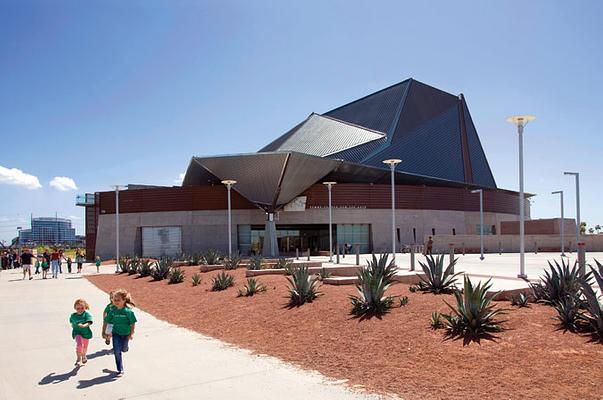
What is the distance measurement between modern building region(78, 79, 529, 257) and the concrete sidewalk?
3640 centimetres

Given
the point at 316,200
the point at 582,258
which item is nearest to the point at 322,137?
the point at 316,200

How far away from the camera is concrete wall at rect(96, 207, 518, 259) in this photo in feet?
171

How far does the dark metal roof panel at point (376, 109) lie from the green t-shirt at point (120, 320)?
2298 inches

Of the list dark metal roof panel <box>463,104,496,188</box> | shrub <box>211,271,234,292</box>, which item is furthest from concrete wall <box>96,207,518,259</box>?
shrub <box>211,271,234,292</box>

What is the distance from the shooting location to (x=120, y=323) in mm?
7129

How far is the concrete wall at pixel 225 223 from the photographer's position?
52125mm

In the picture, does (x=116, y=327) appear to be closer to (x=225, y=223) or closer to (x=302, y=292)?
(x=302, y=292)

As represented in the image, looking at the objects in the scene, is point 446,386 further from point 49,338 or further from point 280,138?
point 280,138

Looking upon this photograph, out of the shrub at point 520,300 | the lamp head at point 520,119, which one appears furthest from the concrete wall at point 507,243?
the shrub at point 520,300

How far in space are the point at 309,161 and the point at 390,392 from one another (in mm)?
42254

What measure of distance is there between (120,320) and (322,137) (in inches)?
2325

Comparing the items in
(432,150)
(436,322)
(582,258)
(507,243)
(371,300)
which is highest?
(432,150)

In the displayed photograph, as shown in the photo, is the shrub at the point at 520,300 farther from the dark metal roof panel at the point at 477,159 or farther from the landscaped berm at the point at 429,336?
the dark metal roof panel at the point at 477,159

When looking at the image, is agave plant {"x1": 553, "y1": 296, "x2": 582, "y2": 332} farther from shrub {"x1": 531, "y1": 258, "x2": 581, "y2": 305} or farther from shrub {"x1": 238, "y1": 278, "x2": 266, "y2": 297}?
shrub {"x1": 238, "y1": 278, "x2": 266, "y2": 297}
